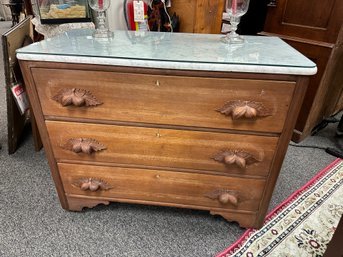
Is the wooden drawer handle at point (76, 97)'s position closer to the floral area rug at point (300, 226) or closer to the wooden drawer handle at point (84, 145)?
the wooden drawer handle at point (84, 145)

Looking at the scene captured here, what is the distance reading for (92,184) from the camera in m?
1.10

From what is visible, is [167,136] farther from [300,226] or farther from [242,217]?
[300,226]

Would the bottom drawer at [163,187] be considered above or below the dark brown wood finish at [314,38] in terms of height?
below

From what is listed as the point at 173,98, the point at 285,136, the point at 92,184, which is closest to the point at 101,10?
the point at 173,98

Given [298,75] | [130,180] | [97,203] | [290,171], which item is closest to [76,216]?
[97,203]

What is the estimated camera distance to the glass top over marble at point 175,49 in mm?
783

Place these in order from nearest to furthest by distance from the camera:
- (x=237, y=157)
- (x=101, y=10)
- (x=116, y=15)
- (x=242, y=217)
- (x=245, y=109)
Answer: (x=245, y=109) → (x=237, y=157) → (x=101, y=10) → (x=242, y=217) → (x=116, y=15)

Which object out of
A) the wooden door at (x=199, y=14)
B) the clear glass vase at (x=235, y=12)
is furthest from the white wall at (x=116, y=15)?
the clear glass vase at (x=235, y=12)

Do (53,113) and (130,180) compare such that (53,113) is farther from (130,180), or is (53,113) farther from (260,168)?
(260,168)

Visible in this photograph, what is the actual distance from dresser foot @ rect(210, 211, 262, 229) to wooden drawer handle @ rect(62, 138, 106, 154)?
619 millimetres

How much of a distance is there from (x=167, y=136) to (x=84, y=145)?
35 cm

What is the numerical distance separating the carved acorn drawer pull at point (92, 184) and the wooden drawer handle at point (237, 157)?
21.8 inches

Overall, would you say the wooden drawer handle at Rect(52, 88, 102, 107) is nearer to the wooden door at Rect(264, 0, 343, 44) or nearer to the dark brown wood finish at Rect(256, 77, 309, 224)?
the dark brown wood finish at Rect(256, 77, 309, 224)

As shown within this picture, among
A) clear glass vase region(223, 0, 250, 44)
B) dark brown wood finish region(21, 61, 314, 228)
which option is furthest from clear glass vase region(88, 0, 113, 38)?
clear glass vase region(223, 0, 250, 44)
